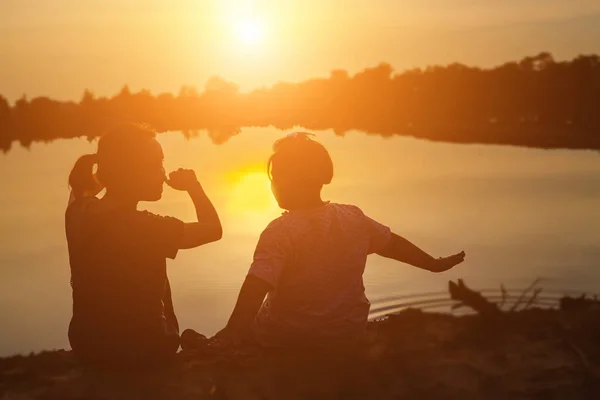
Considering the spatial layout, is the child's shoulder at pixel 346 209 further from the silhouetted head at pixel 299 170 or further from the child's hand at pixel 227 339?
the child's hand at pixel 227 339

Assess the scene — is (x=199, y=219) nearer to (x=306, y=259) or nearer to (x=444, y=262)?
(x=306, y=259)

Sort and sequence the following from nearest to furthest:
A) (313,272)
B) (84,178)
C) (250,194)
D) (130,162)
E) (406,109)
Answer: (130,162), (313,272), (84,178), (250,194), (406,109)

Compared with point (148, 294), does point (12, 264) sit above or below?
above

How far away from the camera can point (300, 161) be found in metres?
5.23

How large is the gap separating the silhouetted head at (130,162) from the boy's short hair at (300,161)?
2.28 feet

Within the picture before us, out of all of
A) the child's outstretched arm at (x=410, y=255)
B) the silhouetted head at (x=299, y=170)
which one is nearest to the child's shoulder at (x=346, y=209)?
the silhouetted head at (x=299, y=170)

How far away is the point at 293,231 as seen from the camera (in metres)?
5.18

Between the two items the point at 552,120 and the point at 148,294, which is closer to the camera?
the point at 148,294

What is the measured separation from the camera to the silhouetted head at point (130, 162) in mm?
5039

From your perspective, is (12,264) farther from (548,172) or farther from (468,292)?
(548,172)

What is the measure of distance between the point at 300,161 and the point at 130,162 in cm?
98

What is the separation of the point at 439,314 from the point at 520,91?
6501cm

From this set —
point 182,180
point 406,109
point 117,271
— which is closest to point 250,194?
point 182,180

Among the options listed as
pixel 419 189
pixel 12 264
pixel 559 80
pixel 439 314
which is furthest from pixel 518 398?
pixel 559 80
